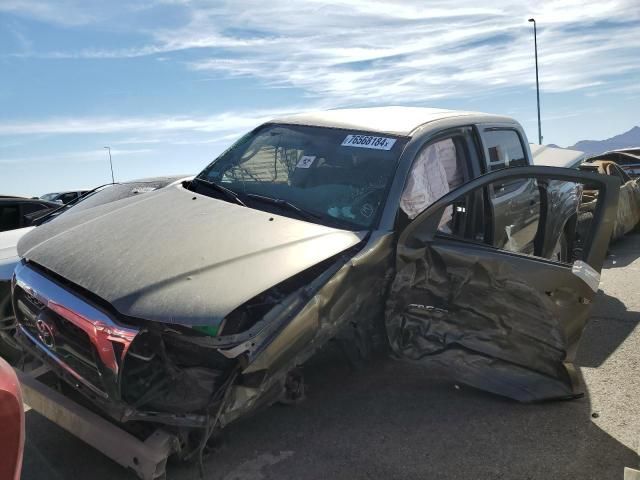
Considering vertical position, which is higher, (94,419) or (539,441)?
(94,419)

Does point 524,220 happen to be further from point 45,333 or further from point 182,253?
point 45,333

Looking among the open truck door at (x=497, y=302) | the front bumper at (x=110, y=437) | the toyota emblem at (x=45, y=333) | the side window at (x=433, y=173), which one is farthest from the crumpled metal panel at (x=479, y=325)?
the toyota emblem at (x=45, y=333)

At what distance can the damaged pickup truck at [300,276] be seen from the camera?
269cm

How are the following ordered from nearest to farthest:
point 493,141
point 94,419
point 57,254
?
point 94,419, point 57,254, point 493,141

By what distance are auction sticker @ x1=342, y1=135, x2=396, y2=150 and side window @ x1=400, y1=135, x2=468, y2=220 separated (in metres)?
0.21

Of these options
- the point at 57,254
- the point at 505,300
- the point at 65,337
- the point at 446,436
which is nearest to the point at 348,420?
the point at 446,436

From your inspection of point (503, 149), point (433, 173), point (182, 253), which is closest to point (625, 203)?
point (503, 149)

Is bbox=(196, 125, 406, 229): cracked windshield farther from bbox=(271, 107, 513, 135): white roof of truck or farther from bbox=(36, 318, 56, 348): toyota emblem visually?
bbox=(36, 318, 56, 348): toyota emblem

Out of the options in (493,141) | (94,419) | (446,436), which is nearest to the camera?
(94,419)

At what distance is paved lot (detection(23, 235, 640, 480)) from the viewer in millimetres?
3145

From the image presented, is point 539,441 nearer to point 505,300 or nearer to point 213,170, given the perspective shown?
point 505,300

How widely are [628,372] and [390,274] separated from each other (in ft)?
7.07

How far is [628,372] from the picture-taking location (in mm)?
4352

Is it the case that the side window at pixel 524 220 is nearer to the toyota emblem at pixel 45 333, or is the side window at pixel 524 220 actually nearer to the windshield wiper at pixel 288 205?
the windshield wiper at pixel 288 205
